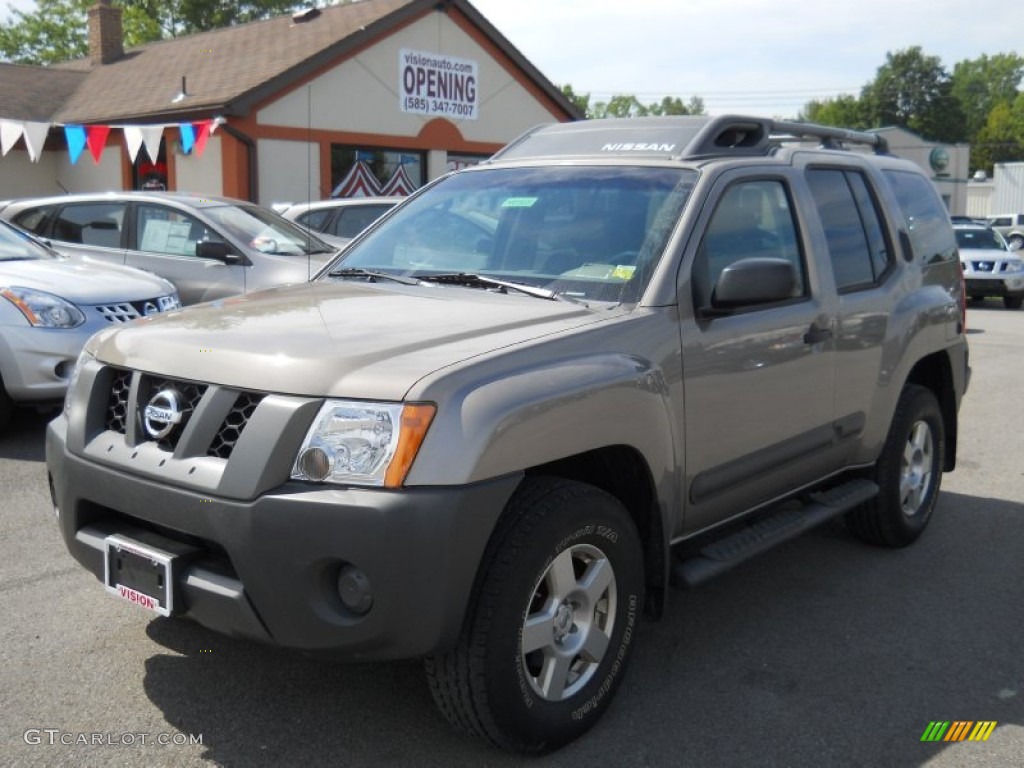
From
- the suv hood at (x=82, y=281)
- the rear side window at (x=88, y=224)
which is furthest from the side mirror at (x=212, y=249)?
the rear side window at (x=88, y=224)

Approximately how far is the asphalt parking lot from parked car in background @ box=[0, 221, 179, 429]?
1899 millimetres

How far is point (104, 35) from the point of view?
995 inches

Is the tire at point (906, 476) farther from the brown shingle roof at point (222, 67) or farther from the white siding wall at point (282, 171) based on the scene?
the brown shingle roof at point (222, 67)

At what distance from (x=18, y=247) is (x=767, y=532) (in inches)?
244

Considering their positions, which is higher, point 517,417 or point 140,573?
point 517,417

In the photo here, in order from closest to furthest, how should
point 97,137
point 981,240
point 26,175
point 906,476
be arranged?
point 906,476 → point 97,137 → point 981,240 → point 26,175

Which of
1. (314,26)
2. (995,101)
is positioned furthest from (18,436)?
(995,101)

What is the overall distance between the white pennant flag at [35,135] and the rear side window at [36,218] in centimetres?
786

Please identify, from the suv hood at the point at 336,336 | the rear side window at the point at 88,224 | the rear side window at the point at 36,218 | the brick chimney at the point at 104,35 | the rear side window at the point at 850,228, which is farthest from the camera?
the brick chimney at the point at 104,35

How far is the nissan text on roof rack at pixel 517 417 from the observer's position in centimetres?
279

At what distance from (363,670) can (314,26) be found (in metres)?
19.2

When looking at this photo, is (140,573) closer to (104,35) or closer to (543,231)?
(543,231)

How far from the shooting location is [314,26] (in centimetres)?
2078

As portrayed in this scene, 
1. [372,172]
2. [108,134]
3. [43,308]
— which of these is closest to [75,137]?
[108,134]
